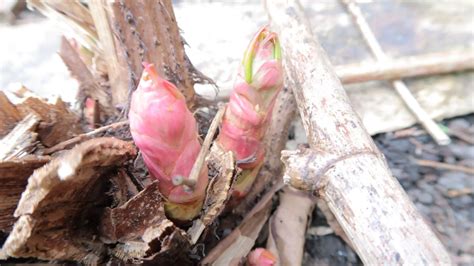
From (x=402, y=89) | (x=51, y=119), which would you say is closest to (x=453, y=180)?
(x=402, y=89)

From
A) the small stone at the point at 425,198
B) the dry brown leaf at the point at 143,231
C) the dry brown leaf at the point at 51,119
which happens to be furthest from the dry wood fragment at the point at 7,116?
the small stone at the point at 425,198

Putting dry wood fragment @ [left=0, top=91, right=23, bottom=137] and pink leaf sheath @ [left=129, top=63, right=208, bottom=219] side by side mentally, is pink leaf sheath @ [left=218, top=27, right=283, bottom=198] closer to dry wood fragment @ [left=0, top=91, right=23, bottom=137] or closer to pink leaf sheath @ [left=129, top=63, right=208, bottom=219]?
pink leaf sheath @ [left=129, top=63, right=208, bottom=219]

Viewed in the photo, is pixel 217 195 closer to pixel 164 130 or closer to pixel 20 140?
pixel 164 130

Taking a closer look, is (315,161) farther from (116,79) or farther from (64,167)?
(116,79)

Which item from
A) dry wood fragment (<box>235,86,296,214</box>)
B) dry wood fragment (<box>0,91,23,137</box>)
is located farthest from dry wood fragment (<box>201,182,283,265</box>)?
dry wood fragment (<box>0,91,23,137</box>)

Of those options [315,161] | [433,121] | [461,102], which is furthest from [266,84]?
[461,102]
